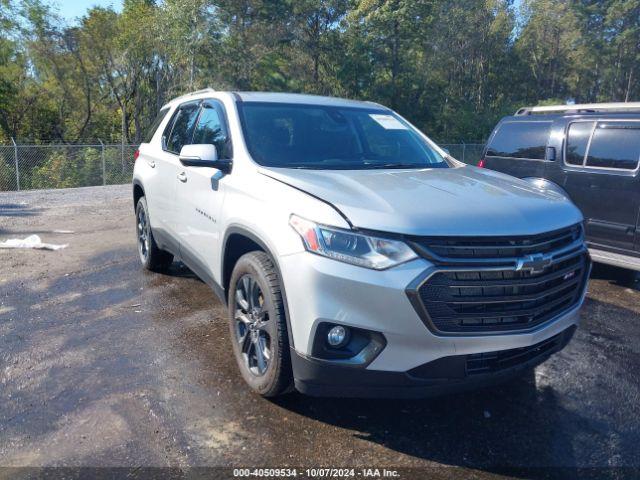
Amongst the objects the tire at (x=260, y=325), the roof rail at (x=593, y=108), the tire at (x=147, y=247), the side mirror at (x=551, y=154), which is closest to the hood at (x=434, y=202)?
the tire at (x=260, y=325)

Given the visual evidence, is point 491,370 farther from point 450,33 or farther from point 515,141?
point 450,33

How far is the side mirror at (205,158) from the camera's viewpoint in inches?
148

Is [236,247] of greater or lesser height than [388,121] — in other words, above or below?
below

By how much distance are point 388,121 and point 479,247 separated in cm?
223

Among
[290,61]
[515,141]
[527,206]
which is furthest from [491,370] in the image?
[290,61]

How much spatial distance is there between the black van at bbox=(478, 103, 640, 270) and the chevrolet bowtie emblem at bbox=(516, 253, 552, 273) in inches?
133

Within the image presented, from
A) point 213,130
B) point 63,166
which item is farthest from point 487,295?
point 63,166

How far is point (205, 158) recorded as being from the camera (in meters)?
3.74

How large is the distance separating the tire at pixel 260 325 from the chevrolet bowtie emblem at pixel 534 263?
1.25 meters

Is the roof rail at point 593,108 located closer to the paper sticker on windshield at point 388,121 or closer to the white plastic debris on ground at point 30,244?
the paper sticker on windshield at point 388,121

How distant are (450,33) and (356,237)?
3858 centimetres

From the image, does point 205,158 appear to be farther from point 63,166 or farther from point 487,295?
point 63,166

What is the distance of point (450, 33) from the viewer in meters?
37.6

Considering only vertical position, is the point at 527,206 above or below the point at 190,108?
below
